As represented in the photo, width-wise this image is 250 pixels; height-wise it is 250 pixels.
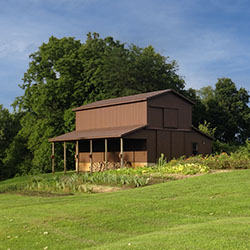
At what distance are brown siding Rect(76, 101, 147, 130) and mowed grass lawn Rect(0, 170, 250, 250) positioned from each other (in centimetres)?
1688

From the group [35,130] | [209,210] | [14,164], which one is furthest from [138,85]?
[209,210]

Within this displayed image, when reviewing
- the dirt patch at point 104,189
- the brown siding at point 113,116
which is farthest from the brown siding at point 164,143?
the dirt patch at point 104,189

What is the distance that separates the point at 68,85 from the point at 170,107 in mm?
15306

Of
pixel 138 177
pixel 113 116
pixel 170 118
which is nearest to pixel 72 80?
pixel 113 116

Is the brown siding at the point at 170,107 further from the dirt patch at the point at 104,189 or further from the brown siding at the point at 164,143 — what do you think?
the dirt patch at the point at 104,189

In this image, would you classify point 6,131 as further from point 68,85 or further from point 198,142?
point 198,142

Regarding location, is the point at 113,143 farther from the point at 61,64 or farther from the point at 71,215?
the point at 71,215

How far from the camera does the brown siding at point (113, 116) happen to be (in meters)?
32.2

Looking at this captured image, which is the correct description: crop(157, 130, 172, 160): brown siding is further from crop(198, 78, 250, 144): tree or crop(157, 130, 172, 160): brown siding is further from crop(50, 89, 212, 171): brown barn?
crop(198, 78, 250, 144): tree

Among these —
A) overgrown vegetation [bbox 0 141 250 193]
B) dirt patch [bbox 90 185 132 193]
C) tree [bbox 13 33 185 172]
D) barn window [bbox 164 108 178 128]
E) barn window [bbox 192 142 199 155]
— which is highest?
tree [bbox 13 33 185 172]

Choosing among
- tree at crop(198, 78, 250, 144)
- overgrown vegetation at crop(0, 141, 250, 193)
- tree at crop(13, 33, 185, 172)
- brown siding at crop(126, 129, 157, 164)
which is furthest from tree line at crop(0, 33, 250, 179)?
overgrown vegetation at crop(0, 141, 250, 193)

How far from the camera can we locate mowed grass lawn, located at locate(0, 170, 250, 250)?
802cm

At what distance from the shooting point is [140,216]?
11.3 m

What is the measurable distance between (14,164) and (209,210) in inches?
1566
